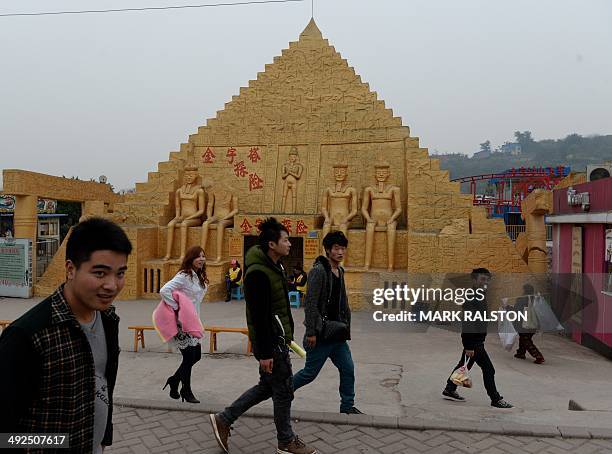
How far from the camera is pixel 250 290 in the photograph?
312 cm

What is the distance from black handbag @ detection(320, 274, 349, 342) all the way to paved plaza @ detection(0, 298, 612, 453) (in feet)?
2.13

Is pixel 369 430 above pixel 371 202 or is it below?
below

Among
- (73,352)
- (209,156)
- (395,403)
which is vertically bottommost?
(395,403)

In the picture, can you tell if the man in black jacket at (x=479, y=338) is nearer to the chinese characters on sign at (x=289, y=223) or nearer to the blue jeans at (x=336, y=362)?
the blue jeans at (x=336, y=362)

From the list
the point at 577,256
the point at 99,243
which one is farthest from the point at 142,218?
the point at 99,243

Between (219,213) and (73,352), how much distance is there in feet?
36.4

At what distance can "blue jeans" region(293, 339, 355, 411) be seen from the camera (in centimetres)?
378

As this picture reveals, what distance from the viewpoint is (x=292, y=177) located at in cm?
1312

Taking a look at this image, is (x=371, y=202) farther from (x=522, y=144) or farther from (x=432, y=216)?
(x=522, y=144)

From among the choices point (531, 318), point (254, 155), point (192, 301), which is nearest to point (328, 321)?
point (192, 301)

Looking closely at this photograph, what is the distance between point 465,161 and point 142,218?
→ 100m

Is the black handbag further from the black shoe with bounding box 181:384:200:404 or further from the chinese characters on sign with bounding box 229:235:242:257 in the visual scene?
the chinese characters on sign with bounding box 229:235:242:257

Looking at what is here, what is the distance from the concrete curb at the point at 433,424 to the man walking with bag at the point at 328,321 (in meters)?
0.21

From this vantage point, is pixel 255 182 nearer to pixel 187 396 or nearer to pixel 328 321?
pixel 187 396
